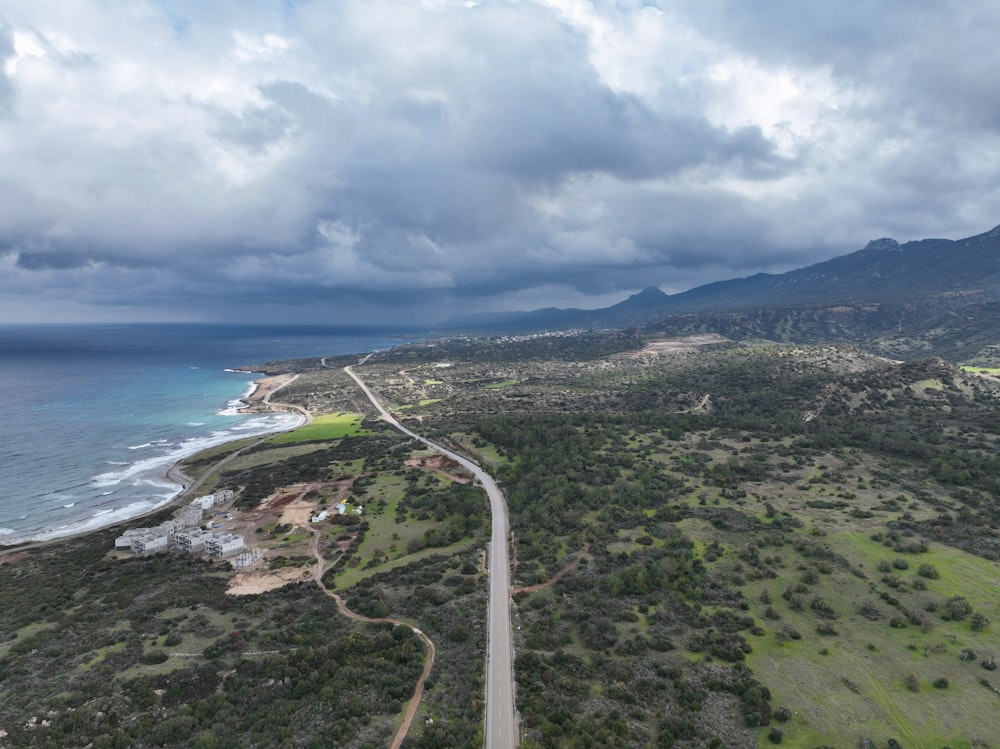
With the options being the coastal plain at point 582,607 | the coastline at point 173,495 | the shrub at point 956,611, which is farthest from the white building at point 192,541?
the shrub at point 956,611

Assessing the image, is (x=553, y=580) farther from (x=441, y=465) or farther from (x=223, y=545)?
(x=441, y=465)

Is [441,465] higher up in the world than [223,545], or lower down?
lower down

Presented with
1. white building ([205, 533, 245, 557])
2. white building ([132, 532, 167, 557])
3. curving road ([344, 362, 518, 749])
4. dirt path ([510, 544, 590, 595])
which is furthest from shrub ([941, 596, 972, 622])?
white building ([132, 532, 167, 557])

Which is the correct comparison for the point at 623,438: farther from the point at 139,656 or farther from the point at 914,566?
the point at 139,656

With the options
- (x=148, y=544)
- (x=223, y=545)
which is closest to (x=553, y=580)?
(x=223, y=545)

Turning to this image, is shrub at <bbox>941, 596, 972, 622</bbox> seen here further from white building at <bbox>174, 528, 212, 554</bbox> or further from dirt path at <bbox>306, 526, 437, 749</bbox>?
white building at <bbox>174, 528, 212, 554</bbox>

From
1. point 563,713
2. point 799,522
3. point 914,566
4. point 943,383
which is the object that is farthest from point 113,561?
point 943,383

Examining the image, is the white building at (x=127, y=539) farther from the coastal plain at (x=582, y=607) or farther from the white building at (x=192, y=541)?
the white building at (x=192, y=541)
